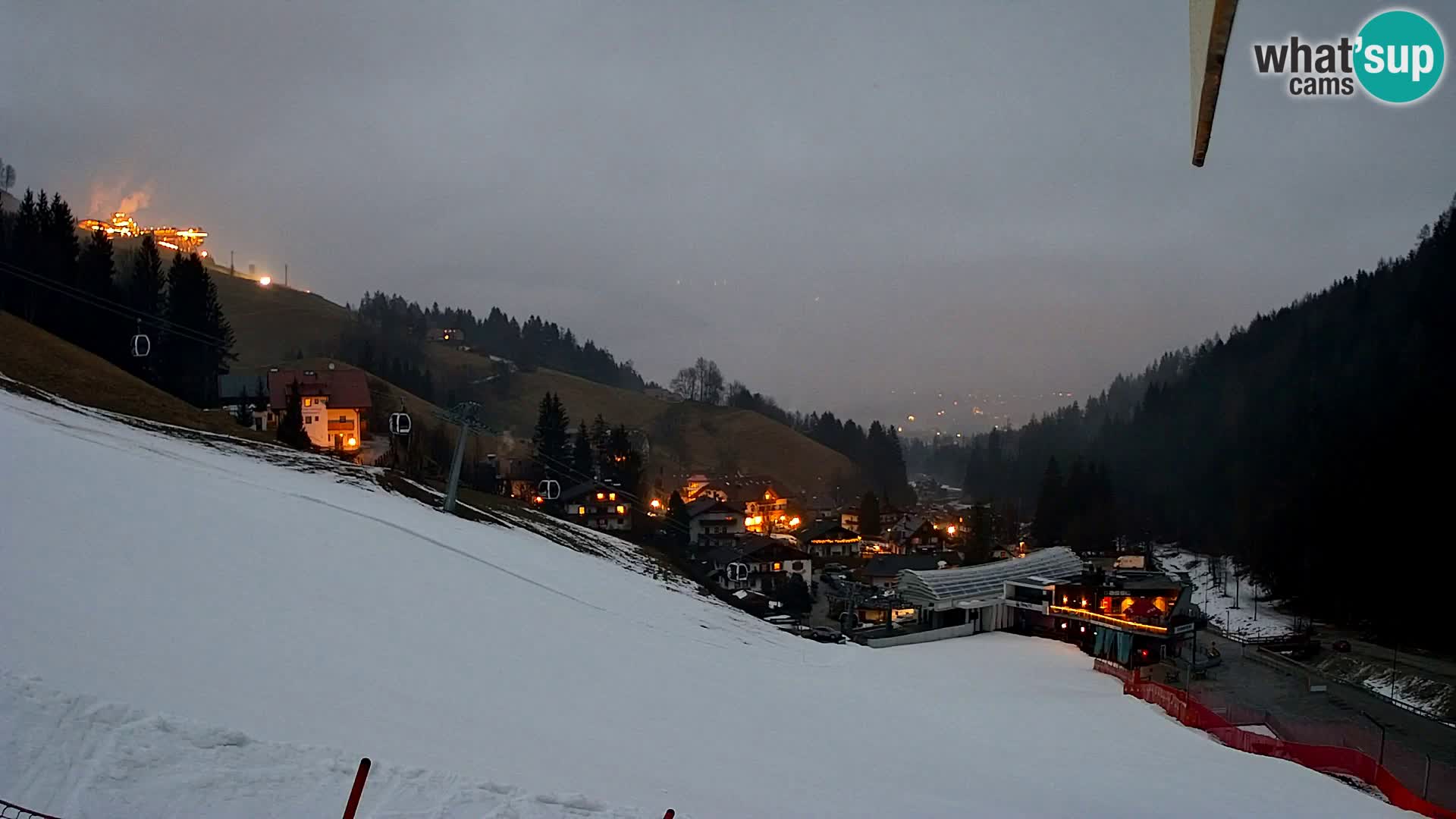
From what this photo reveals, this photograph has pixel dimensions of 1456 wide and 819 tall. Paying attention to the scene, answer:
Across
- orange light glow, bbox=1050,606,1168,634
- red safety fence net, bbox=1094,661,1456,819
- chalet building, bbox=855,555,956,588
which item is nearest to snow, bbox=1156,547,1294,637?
orange light glow, bbox=1050,606,1168,634

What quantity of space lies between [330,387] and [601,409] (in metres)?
75.6

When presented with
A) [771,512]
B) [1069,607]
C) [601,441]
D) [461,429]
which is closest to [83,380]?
[461,429]

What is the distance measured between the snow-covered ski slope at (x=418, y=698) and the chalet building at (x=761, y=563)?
2933 cm

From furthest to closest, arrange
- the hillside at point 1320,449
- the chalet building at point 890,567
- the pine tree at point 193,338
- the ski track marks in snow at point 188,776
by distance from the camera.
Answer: the chalet building at point 890,567 < the pine tree at point 193,338 < the hillside at point 1320,449 < the ski track marks in snow at point 188,776

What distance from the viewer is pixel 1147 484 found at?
100375mm

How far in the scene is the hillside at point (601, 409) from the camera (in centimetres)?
12288

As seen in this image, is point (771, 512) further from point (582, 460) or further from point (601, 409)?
point (601, 409)

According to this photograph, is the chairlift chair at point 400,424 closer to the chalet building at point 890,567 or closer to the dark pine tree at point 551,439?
the dark pine tree at point 551,439

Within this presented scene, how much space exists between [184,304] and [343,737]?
52.8m

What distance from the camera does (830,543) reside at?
6888 cm

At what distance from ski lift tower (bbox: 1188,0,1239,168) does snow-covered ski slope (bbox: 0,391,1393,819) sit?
299 inches

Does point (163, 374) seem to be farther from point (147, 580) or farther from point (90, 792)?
point (90, 792)

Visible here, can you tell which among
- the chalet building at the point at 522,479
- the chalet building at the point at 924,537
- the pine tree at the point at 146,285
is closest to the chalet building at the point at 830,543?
the chalet building at the point at 924,537

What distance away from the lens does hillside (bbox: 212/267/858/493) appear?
123 m
